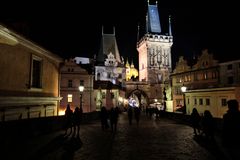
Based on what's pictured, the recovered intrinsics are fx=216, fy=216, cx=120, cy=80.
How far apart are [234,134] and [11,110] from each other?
12315 millimetres

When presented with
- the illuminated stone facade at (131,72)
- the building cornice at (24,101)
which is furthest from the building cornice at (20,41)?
the illuminated stone facade at (131,72)

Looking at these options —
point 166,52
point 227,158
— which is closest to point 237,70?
point 227,158

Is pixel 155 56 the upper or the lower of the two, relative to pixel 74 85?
upper

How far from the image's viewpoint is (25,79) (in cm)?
1533

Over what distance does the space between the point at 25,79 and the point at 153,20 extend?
284 ft

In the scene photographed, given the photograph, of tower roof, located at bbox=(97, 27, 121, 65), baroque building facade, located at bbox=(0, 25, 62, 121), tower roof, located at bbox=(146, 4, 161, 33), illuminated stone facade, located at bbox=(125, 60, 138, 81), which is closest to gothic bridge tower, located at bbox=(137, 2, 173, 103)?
tower roof, located at bbox=(146, 4, 161, 33)

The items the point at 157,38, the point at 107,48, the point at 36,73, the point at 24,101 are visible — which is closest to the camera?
the point at 24,101

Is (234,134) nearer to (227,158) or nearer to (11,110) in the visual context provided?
(227,158)

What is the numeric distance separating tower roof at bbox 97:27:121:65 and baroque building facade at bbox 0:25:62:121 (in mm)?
57530

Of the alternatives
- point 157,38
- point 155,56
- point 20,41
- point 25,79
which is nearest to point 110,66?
point 155,56

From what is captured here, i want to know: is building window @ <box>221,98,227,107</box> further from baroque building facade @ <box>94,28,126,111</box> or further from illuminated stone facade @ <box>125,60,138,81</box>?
illuminated stone facade @ <box>125,60,138,81</box>

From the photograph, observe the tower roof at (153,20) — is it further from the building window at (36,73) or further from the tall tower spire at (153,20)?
the building window at (36,73)

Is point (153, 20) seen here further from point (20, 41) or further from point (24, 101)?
point (24, 101)

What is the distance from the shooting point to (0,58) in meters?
12.5
